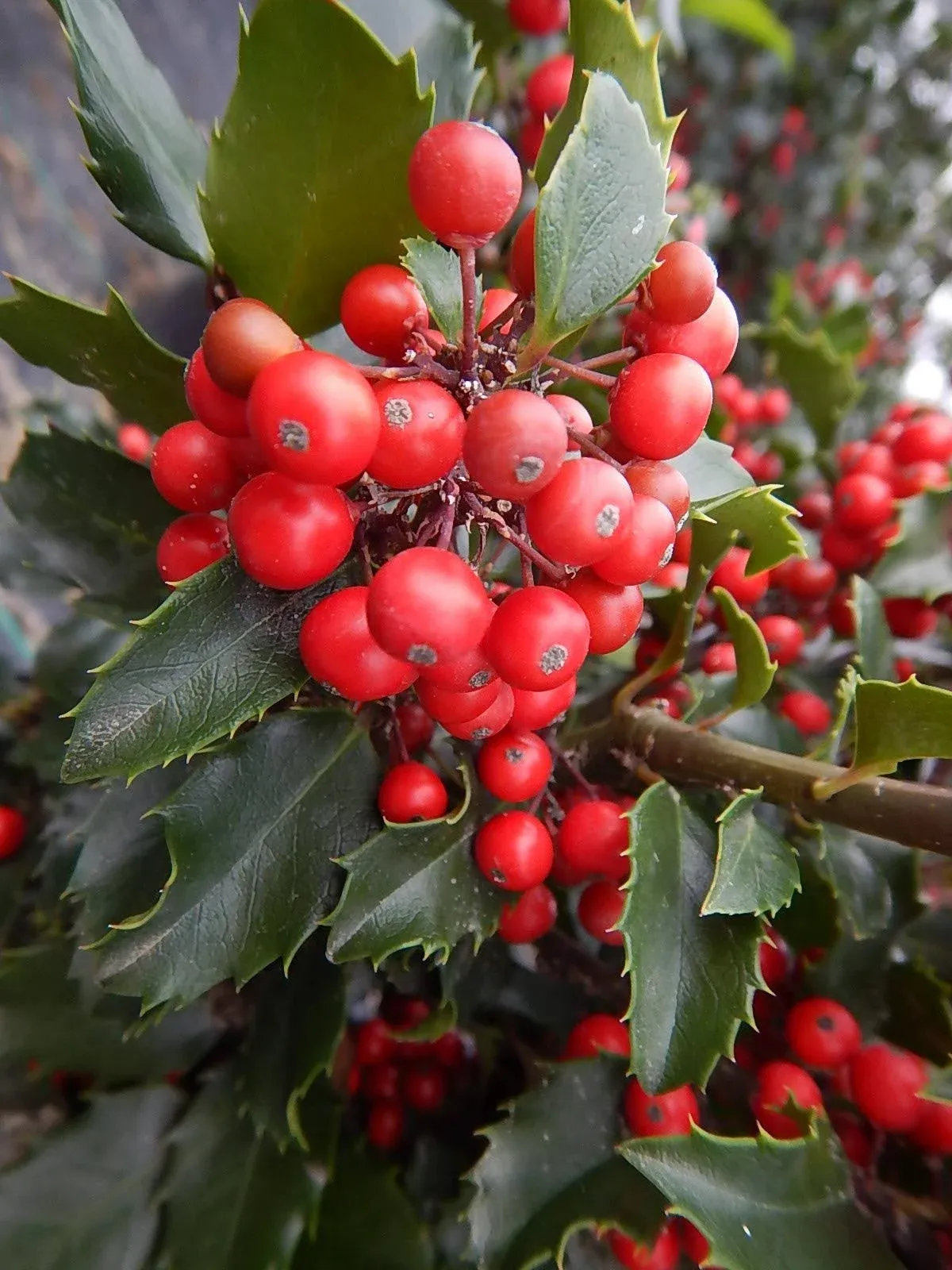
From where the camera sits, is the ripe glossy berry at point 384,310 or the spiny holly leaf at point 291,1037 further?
the spiny holly leaf at point 291,1037

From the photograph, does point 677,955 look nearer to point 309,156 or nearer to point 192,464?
point 192,464

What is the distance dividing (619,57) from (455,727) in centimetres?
40

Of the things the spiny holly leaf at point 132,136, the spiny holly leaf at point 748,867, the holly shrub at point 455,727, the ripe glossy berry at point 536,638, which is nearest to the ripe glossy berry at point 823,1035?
the holly shrub at point 455,727

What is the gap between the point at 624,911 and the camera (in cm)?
56

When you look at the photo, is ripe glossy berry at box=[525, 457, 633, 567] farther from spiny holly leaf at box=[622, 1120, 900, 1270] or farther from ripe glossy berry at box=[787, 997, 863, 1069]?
ripe glossy berry at box=[787, 997, 863, 1069]

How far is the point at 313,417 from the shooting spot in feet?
1.26

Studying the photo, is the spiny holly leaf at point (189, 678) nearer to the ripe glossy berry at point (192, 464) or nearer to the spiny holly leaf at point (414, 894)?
the ripe glossy berry at point (192, 464)

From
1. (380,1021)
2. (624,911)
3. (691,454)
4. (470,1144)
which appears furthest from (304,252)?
(470,1144)

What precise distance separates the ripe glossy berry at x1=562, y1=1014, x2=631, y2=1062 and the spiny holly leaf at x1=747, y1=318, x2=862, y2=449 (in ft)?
2.82

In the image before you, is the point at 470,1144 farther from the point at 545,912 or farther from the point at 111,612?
the point at 111,612

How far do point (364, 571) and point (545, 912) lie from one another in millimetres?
349

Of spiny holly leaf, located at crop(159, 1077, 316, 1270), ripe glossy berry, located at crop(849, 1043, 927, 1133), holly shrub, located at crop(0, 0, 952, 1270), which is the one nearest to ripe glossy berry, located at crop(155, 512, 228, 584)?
holly shrub, located at crop(0, 0, 952, 1270)

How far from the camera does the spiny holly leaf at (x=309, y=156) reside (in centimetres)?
48

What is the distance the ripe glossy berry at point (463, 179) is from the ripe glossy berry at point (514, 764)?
1.06 feet
